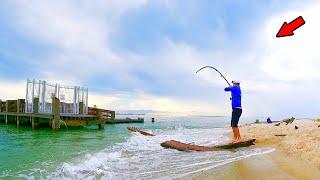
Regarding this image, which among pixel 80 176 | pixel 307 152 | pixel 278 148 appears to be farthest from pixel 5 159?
pixel 307 152

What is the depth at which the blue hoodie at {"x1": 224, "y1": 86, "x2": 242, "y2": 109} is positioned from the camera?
12.4m

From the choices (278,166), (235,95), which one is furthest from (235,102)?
(278,166)

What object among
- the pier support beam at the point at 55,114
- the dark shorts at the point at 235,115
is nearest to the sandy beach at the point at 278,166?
the dark shorts at the point at 235,115

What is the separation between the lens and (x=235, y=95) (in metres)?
12.4

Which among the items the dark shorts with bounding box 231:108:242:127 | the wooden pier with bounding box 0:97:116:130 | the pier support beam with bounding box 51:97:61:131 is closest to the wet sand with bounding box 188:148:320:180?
the dark shorts with bounding box 231:108:242:127

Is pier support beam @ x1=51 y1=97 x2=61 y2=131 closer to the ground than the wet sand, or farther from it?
farther from it

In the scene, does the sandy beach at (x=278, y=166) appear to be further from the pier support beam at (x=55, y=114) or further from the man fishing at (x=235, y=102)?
the pier support beam at (x=55, y=114)

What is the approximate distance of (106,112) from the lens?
51062 millimetres

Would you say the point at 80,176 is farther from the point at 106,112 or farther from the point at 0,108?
the point at 0,108

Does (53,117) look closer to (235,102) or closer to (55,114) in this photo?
(55,114)

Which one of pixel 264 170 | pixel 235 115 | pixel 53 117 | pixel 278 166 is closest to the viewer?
pixel 264 170

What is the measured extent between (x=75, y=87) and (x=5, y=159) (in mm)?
27786

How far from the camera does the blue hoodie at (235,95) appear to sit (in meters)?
12.4

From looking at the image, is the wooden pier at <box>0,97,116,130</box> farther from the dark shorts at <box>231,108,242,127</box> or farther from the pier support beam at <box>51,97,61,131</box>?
the dark shorts at <box>231,108,242,127</box>
